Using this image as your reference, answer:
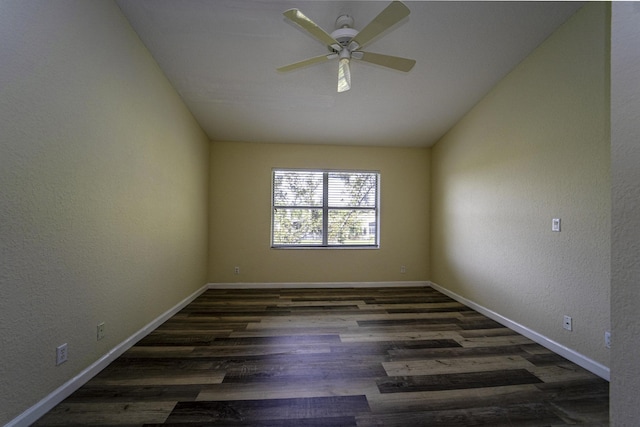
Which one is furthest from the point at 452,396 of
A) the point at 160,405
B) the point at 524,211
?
the point at 524,211

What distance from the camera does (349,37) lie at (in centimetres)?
189

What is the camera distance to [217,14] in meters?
2.05

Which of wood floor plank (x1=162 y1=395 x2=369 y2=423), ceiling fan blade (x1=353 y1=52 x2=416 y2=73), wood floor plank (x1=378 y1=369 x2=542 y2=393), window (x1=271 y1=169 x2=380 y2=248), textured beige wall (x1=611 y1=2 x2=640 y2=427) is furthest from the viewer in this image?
window (x1=271 y1=169 x2=380 y2=248)

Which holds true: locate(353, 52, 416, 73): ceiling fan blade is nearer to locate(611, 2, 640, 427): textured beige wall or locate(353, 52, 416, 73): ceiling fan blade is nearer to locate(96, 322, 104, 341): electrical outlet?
locate(611, 2, 640, 427): textured beige wall

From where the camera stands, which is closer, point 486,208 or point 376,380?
point 376,380

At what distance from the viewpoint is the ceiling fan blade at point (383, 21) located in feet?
4.92

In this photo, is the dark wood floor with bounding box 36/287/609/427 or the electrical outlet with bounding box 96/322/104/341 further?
the electrical outlet with bounding box 96/322/104/341

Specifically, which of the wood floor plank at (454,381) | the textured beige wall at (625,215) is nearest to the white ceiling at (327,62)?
the textured beige wall at (625,215)

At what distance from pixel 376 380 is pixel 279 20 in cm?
296

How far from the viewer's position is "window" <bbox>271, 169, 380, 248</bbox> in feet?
13.9

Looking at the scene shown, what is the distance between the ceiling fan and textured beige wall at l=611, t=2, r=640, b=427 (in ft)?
3.63

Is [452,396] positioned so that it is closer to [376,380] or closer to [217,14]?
[376,380]

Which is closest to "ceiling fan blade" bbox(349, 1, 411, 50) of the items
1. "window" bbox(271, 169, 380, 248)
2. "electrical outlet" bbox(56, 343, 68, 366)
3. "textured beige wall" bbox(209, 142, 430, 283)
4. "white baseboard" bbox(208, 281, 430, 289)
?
"textured beige wall" bbox(209, 142, 430, 283)

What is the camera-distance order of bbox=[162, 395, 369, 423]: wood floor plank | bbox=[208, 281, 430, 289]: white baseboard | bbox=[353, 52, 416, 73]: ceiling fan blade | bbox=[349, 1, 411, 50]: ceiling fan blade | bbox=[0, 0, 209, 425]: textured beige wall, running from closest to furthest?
bbox=[0, 0, 209, 425]: textured beige wall
bbox=[162, 395, 369, 423]: wood floor plank
bbox=[349, 1, 411, 50]: ceiling fan blade
bbox=[353, 52, 416, 73]: ceiling fan blade
bbox=[208, 281, 430, 289]: white baseboard
